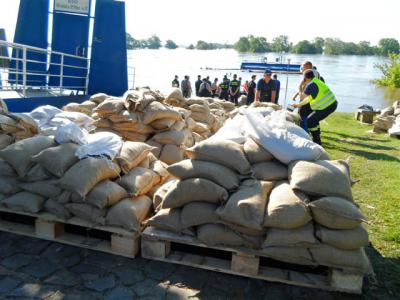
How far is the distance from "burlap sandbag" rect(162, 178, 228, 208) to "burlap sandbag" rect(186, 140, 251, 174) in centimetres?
27

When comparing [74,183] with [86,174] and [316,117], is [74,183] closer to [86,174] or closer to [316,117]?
[86,174]

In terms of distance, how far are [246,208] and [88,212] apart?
4.35 ft

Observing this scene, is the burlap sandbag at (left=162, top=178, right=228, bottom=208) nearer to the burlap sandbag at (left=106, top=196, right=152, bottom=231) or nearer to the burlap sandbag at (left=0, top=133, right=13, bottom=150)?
the burlap sandbag at (left=106, top=196, right=152, bottom=231)

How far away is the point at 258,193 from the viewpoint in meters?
2.98

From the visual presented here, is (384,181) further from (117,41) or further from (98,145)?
(117,41)

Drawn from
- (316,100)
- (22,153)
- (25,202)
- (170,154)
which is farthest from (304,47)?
(25,202)

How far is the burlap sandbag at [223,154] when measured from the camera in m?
3.25

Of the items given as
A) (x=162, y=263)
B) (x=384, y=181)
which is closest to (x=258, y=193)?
(x=162, y=263)

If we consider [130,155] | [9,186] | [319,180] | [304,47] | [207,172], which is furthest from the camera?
[304,47]

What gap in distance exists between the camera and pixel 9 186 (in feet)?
11.2

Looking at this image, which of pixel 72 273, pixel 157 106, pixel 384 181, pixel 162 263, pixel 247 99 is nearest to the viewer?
pixel 72 273

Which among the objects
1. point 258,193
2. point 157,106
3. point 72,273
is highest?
point 157,106

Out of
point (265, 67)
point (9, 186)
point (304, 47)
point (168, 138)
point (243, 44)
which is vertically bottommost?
point (9, 186)

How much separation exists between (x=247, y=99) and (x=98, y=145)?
13509 millimetres
